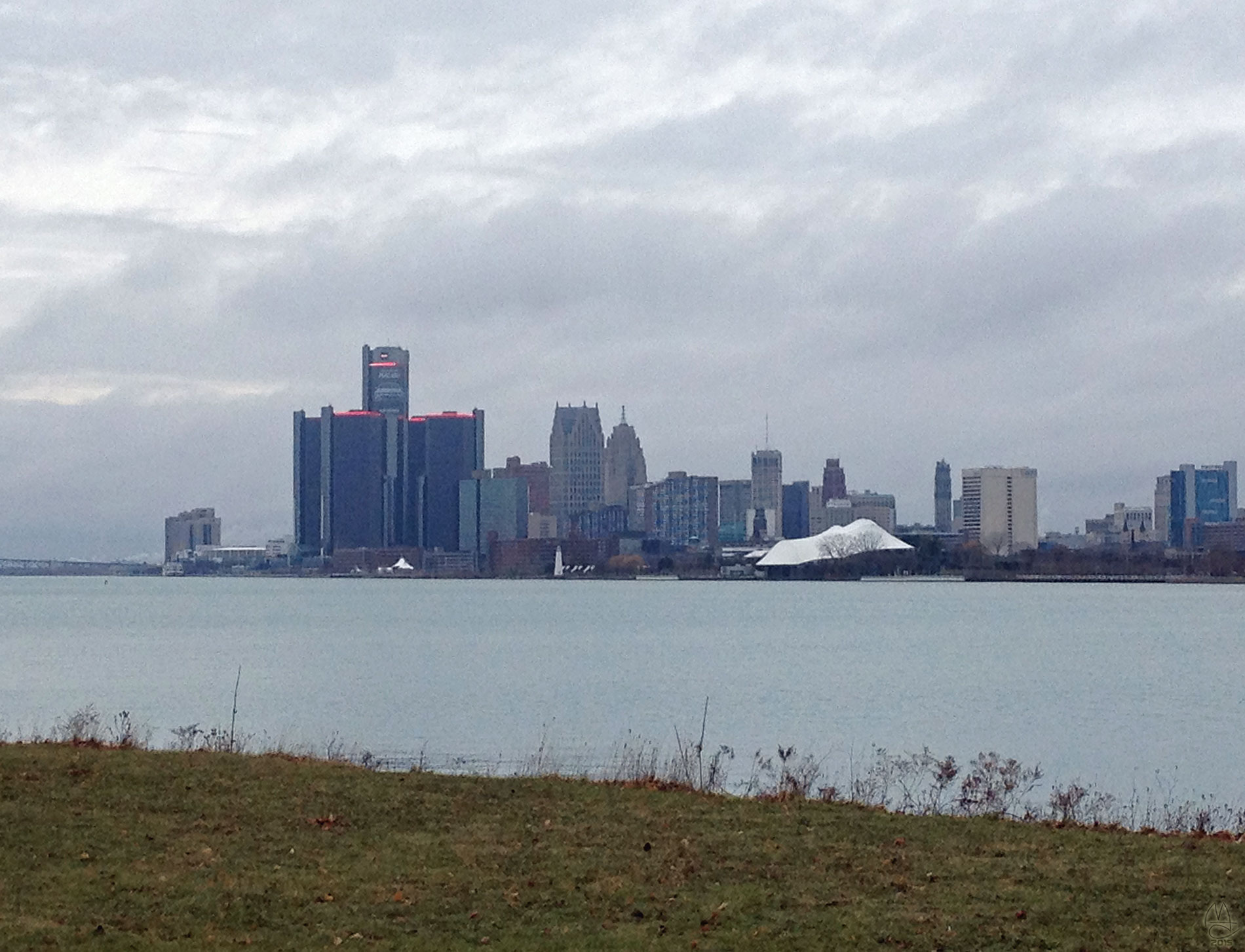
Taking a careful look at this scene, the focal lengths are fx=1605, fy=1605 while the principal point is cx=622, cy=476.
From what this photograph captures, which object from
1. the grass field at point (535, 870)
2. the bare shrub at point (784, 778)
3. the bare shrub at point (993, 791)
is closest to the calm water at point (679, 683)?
the bare shrub at point (784, 778)

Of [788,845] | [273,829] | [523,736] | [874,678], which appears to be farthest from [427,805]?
[874,678]

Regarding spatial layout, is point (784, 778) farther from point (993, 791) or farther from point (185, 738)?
point (185, 738)

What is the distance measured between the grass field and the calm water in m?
14.5

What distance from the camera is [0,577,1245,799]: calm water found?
34.5m

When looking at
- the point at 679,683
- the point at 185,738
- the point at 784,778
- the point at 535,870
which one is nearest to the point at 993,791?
the point at 784,778

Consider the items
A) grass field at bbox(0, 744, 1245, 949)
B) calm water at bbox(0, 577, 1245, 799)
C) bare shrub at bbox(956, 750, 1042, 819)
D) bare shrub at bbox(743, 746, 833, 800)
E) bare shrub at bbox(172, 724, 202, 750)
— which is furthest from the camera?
calm water at bbox(0, 577, 1245, 799)

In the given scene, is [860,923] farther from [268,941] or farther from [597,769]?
[597,769]

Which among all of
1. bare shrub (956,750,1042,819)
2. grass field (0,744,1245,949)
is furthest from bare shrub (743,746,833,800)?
bare shrub (956,750,1042,819)

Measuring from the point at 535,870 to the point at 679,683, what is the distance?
3884 centimetres

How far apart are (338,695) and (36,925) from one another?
125 feet

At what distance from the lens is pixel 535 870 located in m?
12.1

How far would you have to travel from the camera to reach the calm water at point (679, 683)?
1357 inches

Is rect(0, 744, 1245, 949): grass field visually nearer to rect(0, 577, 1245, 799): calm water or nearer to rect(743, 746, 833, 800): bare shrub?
rect(743, 746, 833, 800): bare shrub

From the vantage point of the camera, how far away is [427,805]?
14297 mm
